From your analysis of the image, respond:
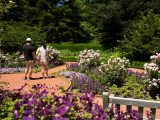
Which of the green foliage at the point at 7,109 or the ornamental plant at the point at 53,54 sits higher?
the green foliage at the point at 7,109

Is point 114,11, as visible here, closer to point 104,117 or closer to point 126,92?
point 126,92

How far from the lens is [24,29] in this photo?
3084 centimetres

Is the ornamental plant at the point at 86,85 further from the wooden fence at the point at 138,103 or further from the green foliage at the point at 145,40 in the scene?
the green foliage at the point at 145,40

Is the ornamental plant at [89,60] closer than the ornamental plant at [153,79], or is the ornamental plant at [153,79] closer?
the ornamental plant at [153,79]

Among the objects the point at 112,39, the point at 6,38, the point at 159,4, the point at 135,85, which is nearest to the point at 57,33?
the point at 112,39

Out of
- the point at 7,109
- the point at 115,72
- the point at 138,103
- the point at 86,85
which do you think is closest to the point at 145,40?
the point at 115,72

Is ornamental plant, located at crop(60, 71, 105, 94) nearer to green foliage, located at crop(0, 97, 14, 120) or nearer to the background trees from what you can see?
green foliage, located at crop(0, 97, 14, 120)

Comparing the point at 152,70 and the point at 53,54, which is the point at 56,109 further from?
the point at 53,54

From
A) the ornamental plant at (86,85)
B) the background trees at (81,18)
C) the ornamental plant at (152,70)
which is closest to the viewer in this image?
the ornamental plant at (152,70)

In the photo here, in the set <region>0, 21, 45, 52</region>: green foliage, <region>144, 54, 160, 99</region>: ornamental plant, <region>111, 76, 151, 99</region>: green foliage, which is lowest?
<region>111, 76, 151, 99</region>: green foliage

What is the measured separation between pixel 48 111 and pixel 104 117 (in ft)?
2.03

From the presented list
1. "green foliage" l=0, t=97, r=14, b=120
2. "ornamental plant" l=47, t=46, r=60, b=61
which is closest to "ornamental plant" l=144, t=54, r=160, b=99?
"green foliage" l=0, t=97, r=14, b=120

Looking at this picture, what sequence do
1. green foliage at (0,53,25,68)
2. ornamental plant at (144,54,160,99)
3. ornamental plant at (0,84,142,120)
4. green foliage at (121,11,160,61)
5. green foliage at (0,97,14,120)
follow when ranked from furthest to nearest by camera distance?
green foliage at (121,11,160,61)
green foliage at (0,53,25,68)
ornamental plant at (144,54,160,99)
green foliage at (0,97,14,120)
ornamental plant at (0,84,142,120)

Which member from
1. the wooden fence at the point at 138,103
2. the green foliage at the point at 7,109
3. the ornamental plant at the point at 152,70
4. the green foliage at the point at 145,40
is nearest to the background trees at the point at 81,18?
the green foliage at the point at 145,40
